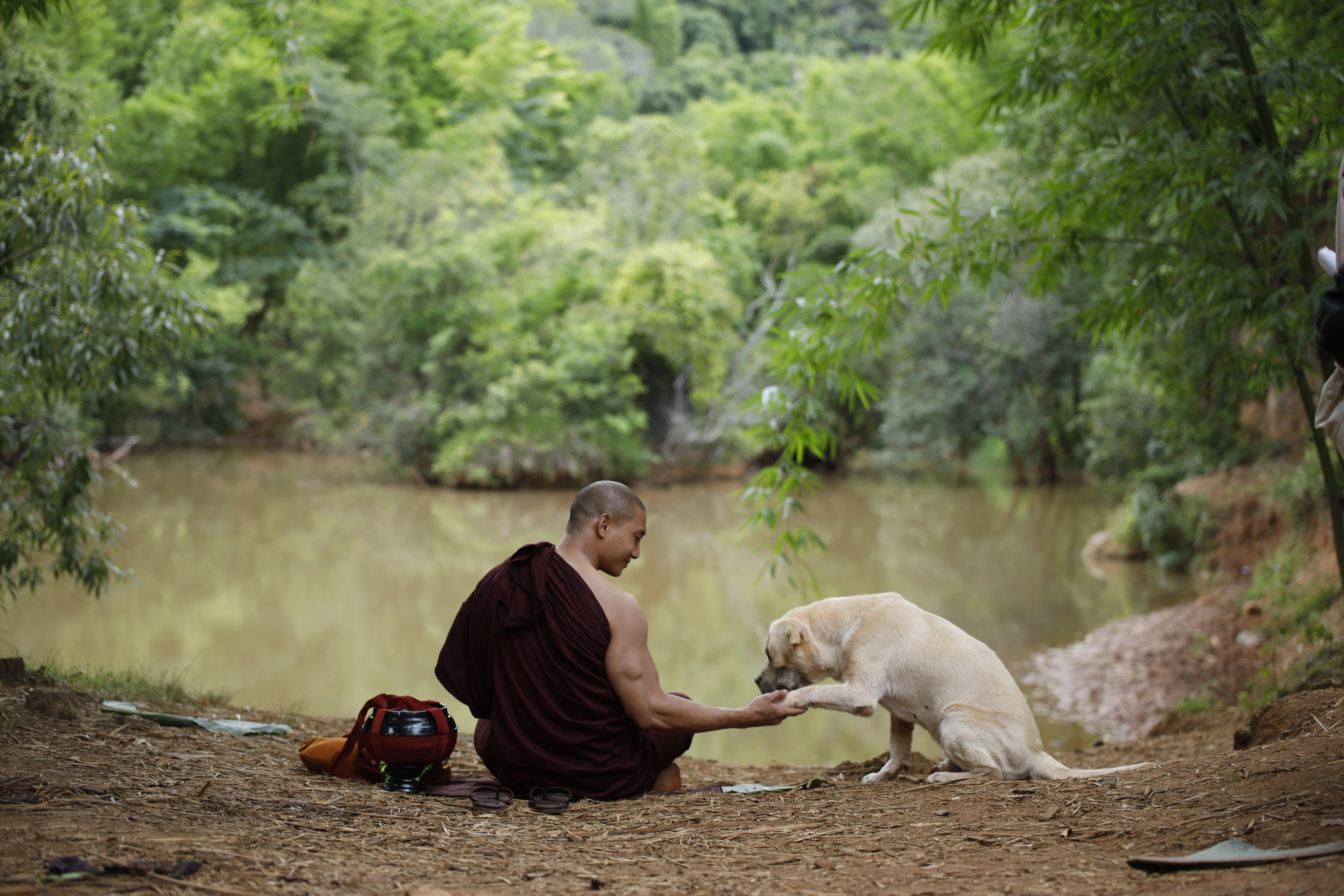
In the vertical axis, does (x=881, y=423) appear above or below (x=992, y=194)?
below

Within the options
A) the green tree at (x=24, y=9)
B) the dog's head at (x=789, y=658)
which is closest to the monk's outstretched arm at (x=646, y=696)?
the dog's head at (x=789, y=658)

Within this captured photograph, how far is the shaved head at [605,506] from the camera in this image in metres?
3.68

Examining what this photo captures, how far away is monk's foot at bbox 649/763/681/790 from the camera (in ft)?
12.8

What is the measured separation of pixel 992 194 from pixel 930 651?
61.0ft

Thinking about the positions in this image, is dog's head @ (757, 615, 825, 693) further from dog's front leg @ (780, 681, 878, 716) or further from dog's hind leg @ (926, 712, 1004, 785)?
dog's hind leg @ (926, 712, 1004, 785)

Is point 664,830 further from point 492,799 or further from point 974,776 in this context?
point 974,776

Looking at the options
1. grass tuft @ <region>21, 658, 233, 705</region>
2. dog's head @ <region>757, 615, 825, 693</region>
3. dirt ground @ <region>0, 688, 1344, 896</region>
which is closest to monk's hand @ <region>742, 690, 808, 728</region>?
dog's head @ <region>757, 615, 825, 693</region>

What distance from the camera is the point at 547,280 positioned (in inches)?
919

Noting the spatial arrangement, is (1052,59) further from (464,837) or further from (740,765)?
(464,837)

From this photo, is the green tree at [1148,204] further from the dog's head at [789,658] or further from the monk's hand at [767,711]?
the monk's hand at [767,711]

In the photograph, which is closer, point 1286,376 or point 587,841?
point 587,841

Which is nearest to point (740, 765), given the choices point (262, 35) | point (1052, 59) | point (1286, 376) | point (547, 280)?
point (1286, 376)

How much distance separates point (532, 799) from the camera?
11.6 ft

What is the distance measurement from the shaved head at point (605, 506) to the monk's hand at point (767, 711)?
2.79ft
